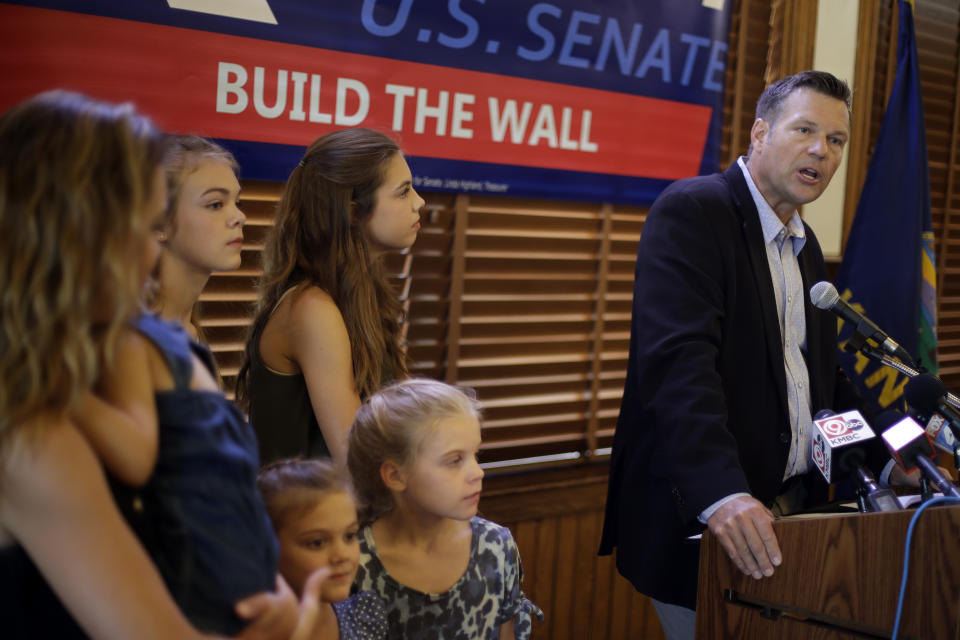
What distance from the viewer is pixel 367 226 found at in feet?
6.79

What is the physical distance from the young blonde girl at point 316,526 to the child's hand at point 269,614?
222mm

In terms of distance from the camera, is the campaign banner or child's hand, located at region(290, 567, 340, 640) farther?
the campaign banner

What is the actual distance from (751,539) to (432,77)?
1.73 m

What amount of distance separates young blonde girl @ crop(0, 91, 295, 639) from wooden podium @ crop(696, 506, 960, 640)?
1.16 metres

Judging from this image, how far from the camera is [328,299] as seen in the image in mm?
1955

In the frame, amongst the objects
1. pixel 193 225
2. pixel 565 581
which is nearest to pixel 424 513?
pixel 193 225

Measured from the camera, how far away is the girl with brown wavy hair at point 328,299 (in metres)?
1.92

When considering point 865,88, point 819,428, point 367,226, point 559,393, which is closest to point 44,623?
point 367,226

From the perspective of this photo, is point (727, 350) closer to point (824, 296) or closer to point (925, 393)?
point (824, 296)

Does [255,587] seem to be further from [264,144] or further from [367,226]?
[264,144]

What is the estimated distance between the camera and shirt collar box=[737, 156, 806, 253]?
7.36 ft

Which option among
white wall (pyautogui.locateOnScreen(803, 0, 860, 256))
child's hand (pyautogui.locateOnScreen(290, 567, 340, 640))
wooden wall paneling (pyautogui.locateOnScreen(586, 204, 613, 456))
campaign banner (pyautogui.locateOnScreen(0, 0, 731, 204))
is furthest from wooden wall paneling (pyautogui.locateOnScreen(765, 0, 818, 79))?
child's hand (pyautogui.locateOnScreen(290, 567, 340, 640))

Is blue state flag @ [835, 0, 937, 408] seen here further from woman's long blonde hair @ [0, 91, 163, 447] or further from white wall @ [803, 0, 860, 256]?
woman's long blonde hair @ [0, 91, 163, 447]

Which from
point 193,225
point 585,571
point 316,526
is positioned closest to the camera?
point 316,526
